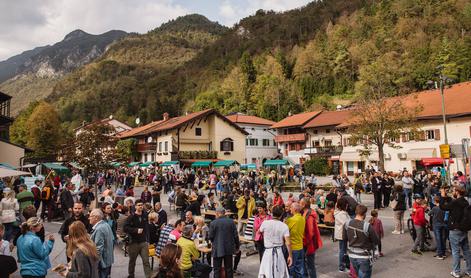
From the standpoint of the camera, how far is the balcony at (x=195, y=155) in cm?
4453

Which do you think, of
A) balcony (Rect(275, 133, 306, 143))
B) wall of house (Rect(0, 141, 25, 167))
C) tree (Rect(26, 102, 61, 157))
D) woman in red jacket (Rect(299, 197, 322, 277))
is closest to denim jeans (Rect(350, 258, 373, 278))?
woman in red jacket (Rect(299, 197, 322, 277))

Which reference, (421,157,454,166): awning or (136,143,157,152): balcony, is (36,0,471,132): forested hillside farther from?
A: (136,143,157,152): balcony

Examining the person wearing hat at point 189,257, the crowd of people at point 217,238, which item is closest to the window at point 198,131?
the crowd of people at point 217,238

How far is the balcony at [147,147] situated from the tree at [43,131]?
15.7 metres

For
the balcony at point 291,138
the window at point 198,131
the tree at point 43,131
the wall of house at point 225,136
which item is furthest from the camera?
the tree at point 43,131

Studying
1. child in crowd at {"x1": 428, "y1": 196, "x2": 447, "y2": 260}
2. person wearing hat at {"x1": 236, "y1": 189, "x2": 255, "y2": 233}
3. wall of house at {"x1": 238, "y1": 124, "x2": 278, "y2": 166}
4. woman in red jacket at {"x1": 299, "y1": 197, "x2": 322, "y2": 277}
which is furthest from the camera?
wall of house at {"x1": 238, "y1": 124, "x2": 278, "y2": 166}

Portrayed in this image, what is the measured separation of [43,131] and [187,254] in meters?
61.4

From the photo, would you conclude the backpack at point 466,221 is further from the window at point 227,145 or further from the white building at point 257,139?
the white building at point 257,139

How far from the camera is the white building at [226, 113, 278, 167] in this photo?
178ft

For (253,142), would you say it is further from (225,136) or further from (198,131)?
(198,131)

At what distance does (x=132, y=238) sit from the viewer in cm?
775

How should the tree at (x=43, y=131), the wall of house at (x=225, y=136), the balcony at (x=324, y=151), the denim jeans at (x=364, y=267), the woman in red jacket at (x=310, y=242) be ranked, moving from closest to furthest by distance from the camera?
the denim jeans at (x=364, y=267) → the woman in red jacket at (x=310, y=242) → the balcony at (x=324, y=151) → the wall of house at (x=225, y=136) → the tree at (x=43, y=131)

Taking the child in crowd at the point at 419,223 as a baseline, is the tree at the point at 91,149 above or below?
above

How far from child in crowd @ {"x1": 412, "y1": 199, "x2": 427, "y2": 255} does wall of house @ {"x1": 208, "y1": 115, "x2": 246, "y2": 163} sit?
38.8 m
